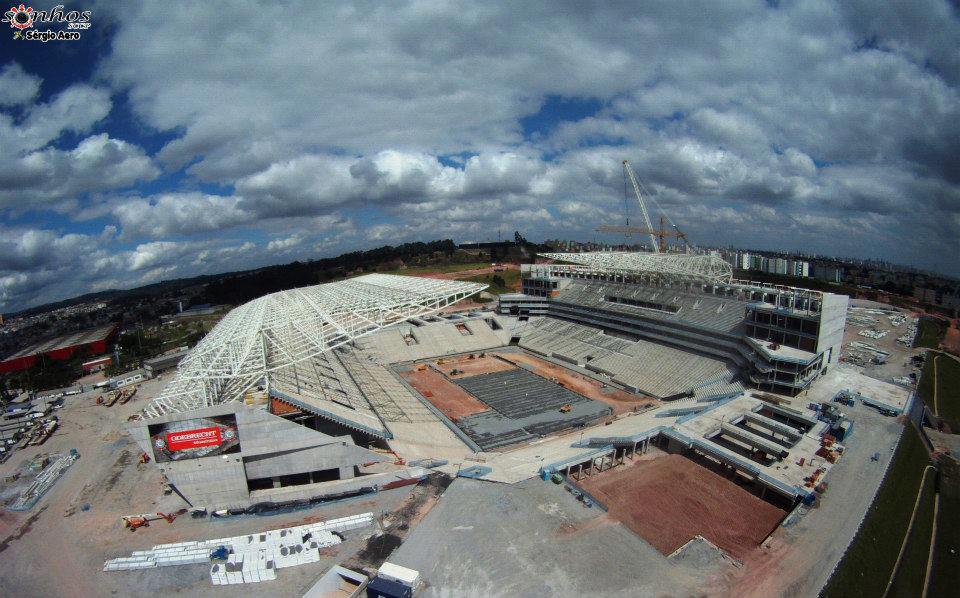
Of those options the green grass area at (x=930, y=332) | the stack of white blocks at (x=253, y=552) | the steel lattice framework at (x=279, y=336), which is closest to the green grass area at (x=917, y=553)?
the stack of white blocks at (x=253, y=552)

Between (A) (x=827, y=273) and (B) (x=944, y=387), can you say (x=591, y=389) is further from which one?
(A) (x=827, y=273)

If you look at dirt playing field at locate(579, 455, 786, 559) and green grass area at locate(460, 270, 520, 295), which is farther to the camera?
green grass area at locate(460, 270, 520, 295)

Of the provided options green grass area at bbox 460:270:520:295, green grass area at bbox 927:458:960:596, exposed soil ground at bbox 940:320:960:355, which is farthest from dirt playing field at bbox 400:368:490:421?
exposed soil ground at bbox 940:320:960:355

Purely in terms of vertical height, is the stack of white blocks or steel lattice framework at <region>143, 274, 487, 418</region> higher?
steel lattice framework at <region>143, 274, 487, 418</region>

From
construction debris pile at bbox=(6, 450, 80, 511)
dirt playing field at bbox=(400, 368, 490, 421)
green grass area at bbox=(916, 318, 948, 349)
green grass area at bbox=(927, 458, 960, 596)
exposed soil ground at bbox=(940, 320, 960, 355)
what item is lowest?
green grass area at bbox=(927, 458, 960, 596)

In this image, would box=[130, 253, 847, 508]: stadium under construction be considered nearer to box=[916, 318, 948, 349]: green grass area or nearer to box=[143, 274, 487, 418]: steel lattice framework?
box=[143, 274, 487, 418]: steel lattice framework

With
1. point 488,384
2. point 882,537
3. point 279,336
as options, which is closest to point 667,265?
point 488,384

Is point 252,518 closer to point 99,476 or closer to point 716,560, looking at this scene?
point 99,476

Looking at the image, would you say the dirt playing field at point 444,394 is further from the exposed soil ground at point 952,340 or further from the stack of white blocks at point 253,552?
the exposed soil ground at point 952,340

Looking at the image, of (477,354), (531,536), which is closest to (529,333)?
(477,354)
